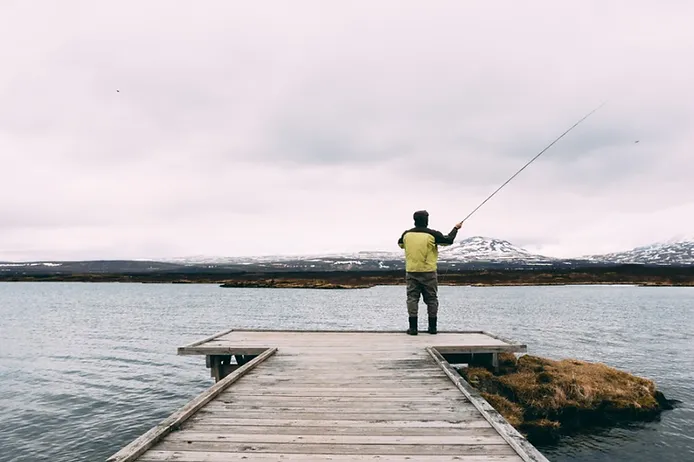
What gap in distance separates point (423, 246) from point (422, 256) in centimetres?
27

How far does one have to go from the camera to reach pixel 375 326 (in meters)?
35.2

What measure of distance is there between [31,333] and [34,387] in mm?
18175

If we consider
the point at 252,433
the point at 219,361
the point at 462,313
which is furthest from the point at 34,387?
the point at 462,313

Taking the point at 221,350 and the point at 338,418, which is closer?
the point at 338,418

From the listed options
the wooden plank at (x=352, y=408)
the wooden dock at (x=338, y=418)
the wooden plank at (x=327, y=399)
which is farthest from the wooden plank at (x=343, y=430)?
the wooden plank at (x=327, y=399)

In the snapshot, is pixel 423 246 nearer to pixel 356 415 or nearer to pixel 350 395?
pixel 350 395

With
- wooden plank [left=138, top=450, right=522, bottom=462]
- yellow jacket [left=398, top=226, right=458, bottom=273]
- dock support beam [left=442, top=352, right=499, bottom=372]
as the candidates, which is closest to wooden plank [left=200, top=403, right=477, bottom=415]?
wooden plank [left=138, top=450, right=522, bottom=462]

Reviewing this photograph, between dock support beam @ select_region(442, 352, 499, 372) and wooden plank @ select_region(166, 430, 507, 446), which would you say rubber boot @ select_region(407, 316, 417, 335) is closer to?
dock support beam @ select_region(442, 352, 499, 372)

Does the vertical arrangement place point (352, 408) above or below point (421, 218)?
below

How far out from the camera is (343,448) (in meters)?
4.84

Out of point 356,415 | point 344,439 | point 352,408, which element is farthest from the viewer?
point 352,408

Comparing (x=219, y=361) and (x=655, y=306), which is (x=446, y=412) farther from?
(x=655, y=306)

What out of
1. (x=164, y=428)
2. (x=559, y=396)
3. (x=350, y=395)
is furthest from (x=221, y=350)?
(x=559, y=396)

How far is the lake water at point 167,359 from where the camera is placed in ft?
40.3
